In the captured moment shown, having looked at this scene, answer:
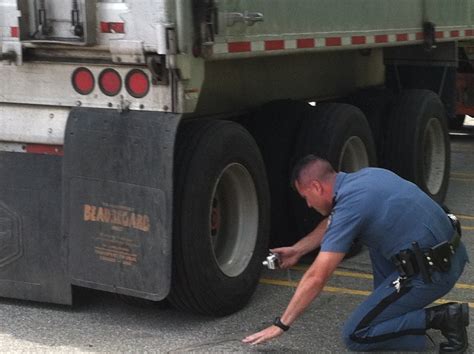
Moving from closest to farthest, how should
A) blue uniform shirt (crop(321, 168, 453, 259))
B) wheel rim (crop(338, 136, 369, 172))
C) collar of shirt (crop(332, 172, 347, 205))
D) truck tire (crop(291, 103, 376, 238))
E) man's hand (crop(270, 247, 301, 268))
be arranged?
blue uniform shirt (crop(321, 168, 453, 259)) < collar of shirt (crop(332, 172, 347, 205)) < man's hand (crop(270, 247, 301, 268)) < truck tire (crop(291, 103, 376, 238)) < wheel rim (crop(338, 136, 369, 172))

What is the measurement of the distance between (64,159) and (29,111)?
406 millimetres

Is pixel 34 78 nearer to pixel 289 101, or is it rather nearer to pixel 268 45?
pixel 268 45

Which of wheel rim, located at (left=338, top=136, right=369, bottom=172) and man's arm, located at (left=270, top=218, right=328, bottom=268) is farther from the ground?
wheel rim, located at (left=338, top=136, right=369, bottom=172)

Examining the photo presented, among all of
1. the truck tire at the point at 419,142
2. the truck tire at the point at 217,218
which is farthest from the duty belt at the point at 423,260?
the truck tire at the point at 419,142

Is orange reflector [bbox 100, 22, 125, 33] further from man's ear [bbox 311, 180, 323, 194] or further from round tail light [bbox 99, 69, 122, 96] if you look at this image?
man's ear [bbox 311, 180, 323, 194]

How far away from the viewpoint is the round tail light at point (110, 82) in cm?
500

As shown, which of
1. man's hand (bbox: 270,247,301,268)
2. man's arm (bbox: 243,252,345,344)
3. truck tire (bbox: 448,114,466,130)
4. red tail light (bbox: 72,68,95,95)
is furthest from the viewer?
truck tire (bbox: 448,114,466,130)

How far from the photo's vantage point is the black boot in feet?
15.6

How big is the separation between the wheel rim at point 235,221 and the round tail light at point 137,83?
0.85m

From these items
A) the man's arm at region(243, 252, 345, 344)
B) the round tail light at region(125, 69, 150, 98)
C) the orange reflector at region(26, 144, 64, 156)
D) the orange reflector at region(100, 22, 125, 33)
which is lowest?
the man's arm at region(243, 252, 345, 344)

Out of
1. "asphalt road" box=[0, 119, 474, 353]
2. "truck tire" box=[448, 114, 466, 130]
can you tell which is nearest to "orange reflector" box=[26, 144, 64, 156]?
"asphalt road" box=[0, 119, 474, 353]

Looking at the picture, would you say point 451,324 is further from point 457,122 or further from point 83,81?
point 457,122

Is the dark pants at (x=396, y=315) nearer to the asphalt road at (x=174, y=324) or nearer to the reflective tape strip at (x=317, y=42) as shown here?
the asphalt road at (x=174, y=324)

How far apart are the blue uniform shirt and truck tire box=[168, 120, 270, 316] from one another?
772mm
